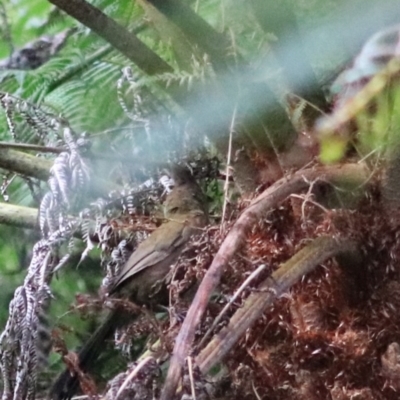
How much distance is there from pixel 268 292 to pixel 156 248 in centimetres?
32

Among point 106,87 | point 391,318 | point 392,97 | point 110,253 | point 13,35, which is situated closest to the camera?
point 392,97

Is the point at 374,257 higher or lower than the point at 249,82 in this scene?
lower

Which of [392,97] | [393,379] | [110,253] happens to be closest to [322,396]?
[393,379]

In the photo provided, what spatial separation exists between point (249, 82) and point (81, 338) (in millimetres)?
500

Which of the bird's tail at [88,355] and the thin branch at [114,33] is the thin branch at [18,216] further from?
the thin branch at [114,33]

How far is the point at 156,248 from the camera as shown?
991mm

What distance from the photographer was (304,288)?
2.74 ft

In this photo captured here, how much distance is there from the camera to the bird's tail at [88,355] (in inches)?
35.7

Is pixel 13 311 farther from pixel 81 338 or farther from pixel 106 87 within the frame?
pixel 106 87

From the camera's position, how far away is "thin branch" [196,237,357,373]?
65 cm

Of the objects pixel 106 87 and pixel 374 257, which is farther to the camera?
pixel 106 87

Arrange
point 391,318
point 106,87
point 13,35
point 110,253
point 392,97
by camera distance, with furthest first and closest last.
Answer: point 13,35
point 106,87
point 110,253
point 391,318
point 392,97

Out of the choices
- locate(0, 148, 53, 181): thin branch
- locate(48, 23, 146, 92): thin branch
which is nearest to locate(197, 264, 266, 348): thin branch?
locate(0, 148, 53, 181): thin branch

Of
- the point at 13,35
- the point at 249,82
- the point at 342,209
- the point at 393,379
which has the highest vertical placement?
the point at 13,35
